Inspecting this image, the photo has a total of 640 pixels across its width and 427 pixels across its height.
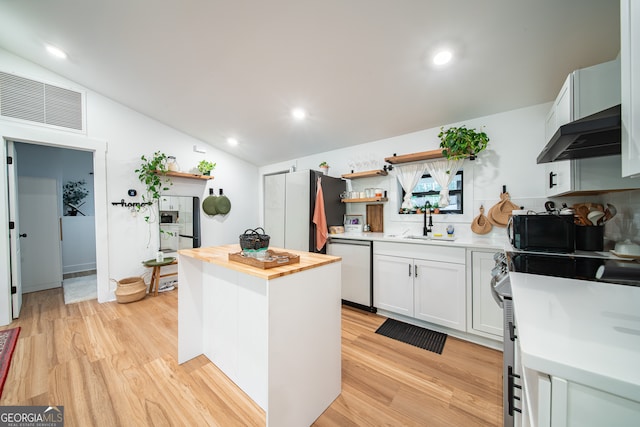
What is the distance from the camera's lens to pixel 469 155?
2.56 metres

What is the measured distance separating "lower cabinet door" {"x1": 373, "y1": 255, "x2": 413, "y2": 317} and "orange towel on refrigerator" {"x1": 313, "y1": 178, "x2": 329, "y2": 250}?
0.74 metres

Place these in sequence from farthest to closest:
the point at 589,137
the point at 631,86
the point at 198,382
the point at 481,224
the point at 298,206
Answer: the point at 298,206, the point at 481,224, the point at 198,382, the point at 589,137, the point at 631,86

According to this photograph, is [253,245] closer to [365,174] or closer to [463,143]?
[365,174]

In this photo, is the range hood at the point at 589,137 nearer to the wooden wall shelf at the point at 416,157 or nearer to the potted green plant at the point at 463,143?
the potted green plant at the point at 463,143

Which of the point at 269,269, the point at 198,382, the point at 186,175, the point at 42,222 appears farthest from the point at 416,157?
the point at 42,222

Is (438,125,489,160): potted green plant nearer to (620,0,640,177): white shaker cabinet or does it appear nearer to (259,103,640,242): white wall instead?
(259,103,640,242): white wall

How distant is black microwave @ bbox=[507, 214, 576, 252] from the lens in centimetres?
168

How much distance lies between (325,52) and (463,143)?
1709 mm

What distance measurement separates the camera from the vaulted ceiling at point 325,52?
158 cm

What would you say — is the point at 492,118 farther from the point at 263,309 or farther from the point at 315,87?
the point at 263,309

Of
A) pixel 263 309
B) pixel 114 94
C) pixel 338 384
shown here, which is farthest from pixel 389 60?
pixel 114 94

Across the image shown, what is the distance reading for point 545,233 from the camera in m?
1.75

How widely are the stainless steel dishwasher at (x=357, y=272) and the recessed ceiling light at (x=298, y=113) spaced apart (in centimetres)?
173

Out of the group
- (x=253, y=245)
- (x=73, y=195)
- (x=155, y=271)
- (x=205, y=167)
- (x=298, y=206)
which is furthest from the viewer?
(x=73, y=195)
